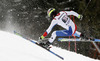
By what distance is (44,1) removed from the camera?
14.1 metres

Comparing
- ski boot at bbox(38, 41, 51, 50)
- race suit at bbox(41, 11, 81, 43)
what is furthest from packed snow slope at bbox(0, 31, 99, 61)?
race suit at bbox(41, 11, 81, 43)

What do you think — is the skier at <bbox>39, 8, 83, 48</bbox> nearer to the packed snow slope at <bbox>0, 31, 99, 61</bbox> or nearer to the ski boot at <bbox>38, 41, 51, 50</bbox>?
the ski boot at <bbox>38, 41, 51, 50</bbox>

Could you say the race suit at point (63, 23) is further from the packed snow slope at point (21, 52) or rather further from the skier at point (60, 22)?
the packed snow slope at point (21, 52)

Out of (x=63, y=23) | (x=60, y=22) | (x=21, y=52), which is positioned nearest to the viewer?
(x=21, y=52)

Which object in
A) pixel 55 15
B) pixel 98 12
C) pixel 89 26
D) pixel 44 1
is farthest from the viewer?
pixel 44 1

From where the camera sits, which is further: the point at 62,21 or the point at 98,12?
the point at 98,12

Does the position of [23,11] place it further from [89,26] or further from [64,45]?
[89,26]

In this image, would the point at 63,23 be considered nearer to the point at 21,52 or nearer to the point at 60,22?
the point at 60,22

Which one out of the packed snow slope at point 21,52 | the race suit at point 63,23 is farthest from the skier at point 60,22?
the packed snow slope at point 21,52

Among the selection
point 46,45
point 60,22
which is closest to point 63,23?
point 60,22

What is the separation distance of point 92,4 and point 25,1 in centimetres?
843

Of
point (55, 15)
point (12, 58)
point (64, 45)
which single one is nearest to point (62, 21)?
point (55, 15)

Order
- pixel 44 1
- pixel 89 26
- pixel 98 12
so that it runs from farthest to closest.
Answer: pixel 44 1 < pixel 89 26 < pixel 98 12

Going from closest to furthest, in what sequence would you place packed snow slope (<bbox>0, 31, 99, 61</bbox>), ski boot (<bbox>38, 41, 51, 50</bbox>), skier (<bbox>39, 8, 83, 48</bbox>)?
packed snow slope (<bbox>0, 31, 99, 61</bbox>)
skier (<bbox>39, 8, 83, 48</bbox>)
ski boot (<bbox>38, 41, 51, 50</bbox>)
